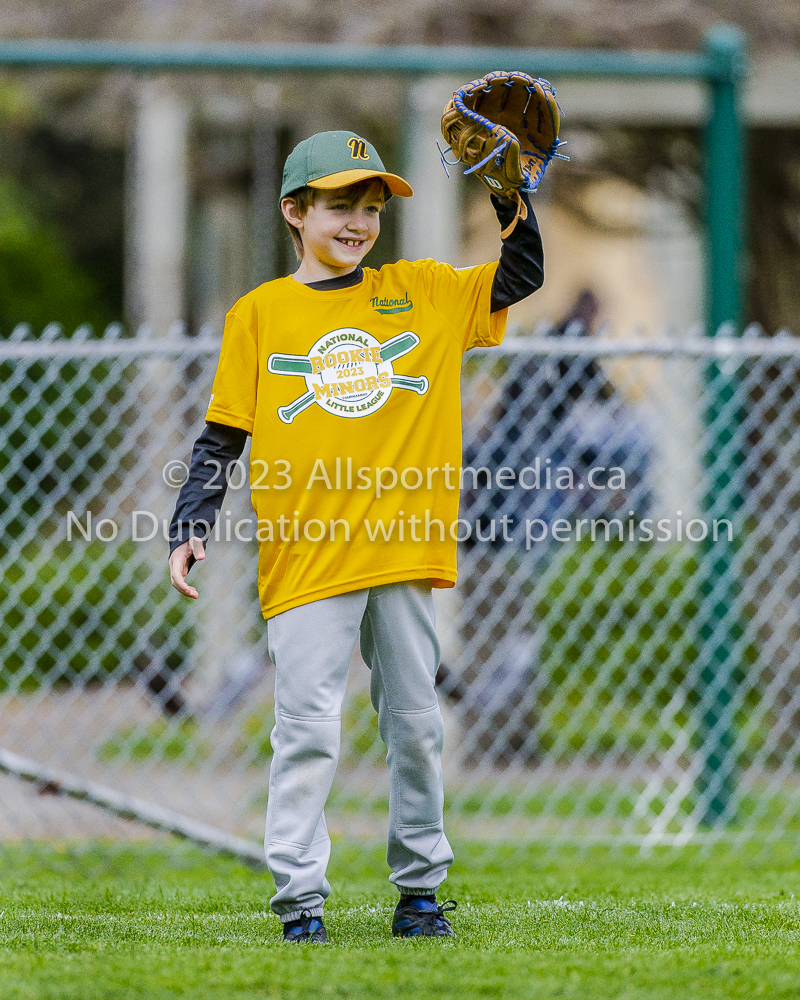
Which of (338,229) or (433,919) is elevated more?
(338,229)

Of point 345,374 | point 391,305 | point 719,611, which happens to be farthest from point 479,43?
point 345,374

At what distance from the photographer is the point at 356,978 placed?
220 cm

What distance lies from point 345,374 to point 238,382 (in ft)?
0.76

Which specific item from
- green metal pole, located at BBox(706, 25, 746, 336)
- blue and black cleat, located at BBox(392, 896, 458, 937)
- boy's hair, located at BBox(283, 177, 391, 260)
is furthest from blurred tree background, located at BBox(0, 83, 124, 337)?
blue and black cleat, located at BBox(392, 896, 458, 937)

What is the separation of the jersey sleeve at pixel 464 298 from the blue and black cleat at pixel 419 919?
1198 millimetres

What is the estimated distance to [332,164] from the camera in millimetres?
2607

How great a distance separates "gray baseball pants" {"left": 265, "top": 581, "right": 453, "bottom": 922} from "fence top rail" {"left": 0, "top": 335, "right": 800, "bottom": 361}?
1.21 meters

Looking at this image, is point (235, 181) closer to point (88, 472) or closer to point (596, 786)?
point (88, 472)

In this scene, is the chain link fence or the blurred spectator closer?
the chain link fence

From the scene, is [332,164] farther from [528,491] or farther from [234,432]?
[528,491]

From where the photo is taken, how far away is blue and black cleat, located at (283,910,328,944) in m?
2.51

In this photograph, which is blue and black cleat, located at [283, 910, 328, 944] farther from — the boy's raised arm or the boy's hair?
the boy's hair

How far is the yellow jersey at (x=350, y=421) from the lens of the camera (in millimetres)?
2557

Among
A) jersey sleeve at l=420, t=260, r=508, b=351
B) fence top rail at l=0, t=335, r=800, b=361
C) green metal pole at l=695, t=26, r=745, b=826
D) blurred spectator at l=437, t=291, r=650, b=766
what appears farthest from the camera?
blurred spectator at l=437, t=291, r=650, b=766
